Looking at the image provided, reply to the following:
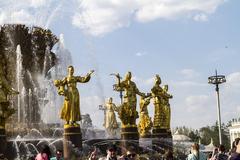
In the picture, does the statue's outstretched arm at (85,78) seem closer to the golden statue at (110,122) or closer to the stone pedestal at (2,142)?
the stone pedestal at (2,142)

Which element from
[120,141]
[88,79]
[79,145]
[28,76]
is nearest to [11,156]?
[79,145]

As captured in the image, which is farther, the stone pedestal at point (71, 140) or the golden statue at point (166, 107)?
the golden statue at point (166, 107)

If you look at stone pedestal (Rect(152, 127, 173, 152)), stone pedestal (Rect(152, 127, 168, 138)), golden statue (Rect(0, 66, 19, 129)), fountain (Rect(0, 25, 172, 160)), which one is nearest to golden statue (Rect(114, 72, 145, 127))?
fountain (Rect(0, 25, 172, 160))

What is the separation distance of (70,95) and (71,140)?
76.1 inches

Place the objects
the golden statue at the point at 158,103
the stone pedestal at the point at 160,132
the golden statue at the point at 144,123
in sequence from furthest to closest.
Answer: the golden statue at the point at 144,123, the stone pedestal at the point at 160,132, the golden statue at the point at 158,103

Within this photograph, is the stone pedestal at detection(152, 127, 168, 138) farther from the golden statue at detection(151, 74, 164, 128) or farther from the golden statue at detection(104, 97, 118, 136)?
the golden statue at detection(104, 97, 118, 136)

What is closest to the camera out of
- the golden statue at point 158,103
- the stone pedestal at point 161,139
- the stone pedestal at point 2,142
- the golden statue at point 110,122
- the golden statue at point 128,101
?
the stone pedestal at point 2,142

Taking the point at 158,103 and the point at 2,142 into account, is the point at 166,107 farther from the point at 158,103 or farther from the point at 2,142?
the point at 2,142

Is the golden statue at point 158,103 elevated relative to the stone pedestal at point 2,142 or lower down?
elevated

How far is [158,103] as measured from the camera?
30.6m

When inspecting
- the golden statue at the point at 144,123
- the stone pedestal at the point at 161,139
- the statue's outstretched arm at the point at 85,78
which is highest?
the statue's outstretched arm at the point at 85,78

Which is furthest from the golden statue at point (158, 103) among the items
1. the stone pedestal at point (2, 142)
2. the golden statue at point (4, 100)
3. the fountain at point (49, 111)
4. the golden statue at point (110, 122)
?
the stone pedestal at point (2, 142)

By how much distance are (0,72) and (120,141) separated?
25.1 feet

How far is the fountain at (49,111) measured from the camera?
23719 mm
